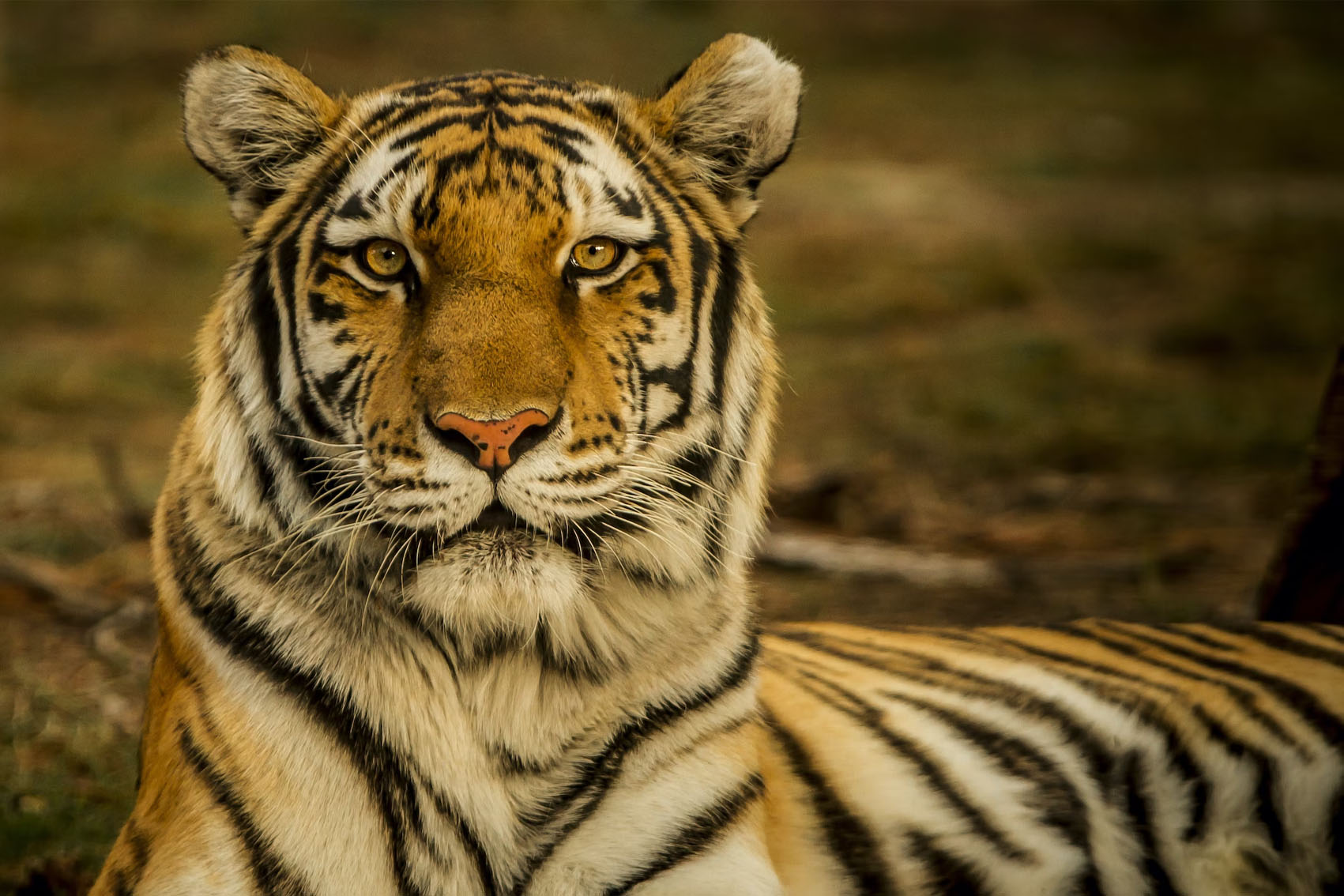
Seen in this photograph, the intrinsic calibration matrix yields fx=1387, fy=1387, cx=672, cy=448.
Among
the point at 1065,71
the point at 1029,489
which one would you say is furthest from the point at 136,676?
the point at 1065,71

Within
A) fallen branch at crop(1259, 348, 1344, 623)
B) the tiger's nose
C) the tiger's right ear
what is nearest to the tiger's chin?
the tiger's nose

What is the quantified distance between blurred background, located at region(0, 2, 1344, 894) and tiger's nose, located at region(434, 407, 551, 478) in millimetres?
1229

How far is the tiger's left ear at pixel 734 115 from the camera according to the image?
2170mm

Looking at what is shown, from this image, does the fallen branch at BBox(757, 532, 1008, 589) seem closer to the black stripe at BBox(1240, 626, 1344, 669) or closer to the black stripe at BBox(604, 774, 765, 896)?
the black stripe at BBox(1240, 626, 1344, 669)

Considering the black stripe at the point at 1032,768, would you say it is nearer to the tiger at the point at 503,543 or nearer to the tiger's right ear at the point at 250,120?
the tiger at the point at 503,543

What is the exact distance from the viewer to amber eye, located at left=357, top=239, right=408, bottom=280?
1954mm

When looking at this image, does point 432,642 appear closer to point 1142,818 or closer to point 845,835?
point 845,835

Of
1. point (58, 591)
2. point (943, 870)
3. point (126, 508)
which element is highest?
point (943, 870)

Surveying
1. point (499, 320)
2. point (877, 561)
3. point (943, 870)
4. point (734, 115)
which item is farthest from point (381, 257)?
point (877, 561)

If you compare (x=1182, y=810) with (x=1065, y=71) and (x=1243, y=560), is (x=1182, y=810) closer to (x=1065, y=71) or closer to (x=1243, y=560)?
(x=1243, y=560)

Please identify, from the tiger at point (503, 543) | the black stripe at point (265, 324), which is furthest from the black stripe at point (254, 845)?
the black stripe at point (265, 324)

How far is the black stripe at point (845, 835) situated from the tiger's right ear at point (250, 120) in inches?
47.5

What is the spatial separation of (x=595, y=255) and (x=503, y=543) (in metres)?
0.45

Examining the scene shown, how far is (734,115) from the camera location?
86.8 inches
